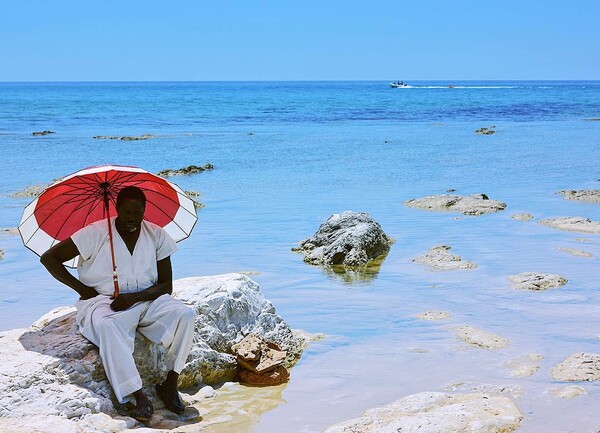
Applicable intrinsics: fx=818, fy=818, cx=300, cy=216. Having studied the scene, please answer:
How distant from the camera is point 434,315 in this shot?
7586 millimetres

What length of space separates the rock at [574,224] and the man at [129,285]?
7607 mm

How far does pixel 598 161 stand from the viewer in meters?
21.7

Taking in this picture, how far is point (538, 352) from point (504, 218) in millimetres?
6362

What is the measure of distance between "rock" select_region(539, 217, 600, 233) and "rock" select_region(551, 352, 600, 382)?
18.0ft

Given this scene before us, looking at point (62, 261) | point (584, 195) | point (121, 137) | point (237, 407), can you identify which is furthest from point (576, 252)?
point (121, 137)

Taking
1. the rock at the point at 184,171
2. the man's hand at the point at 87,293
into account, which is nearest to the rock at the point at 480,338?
the man's hand at the point at 87,293

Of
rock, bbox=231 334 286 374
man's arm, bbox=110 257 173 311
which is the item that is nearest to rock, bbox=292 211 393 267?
rock, bbox=231 334 286 374

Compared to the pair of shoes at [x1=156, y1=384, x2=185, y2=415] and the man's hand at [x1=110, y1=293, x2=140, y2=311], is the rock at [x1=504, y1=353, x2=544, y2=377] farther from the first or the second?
the man's hand at [x1=110, y1=293, x2=140, y2=311]

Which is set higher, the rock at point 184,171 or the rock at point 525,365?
the rock at point 525,365

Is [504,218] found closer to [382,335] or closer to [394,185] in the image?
[394,185]

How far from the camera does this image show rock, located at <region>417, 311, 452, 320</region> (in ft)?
24.7

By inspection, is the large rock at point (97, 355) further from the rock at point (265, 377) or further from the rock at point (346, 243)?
the rock at point (346, 243)

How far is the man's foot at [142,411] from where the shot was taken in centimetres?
516

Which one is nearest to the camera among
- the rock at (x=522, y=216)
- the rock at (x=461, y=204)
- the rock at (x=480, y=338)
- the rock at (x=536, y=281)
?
the rock at (x=480, y=338)
